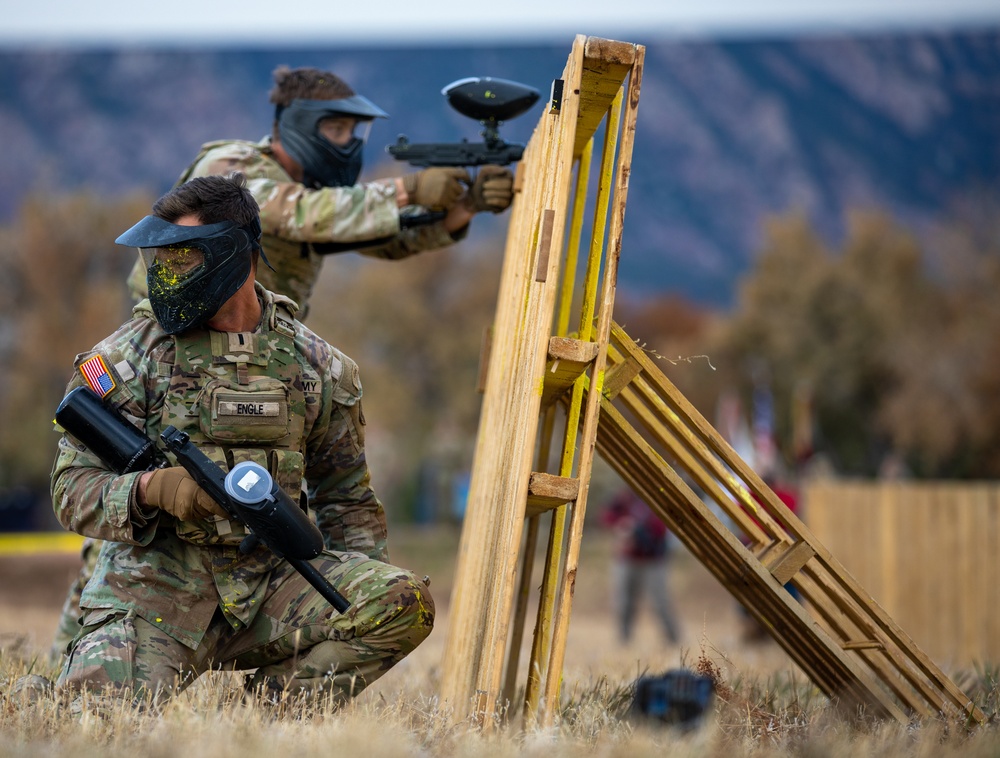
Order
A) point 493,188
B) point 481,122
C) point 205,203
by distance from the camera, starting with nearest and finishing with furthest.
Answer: point 205,203, point 493,188, point 481,122

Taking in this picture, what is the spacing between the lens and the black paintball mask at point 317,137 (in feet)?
19.8

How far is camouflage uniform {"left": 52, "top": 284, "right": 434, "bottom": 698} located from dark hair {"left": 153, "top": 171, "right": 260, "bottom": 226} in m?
0.37

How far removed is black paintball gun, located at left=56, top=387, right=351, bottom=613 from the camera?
390 cm

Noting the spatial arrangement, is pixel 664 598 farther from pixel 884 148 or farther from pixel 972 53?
pixel 884 148

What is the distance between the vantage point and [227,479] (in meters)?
3.88

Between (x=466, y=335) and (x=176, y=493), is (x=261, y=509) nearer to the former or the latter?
(x=176, y=493)

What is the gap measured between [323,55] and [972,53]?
146 ft

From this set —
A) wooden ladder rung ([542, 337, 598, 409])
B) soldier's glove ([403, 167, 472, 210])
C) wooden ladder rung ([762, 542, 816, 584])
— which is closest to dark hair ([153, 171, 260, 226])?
wooden ladder rung ([542, 337, 598, 409])

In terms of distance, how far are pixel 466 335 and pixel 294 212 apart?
32.5 metres

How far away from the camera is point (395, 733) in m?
3.36

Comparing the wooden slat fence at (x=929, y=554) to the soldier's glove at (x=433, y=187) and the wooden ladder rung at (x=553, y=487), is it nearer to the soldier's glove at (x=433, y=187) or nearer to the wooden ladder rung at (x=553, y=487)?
the soldier's glove at (x=433, y=187)

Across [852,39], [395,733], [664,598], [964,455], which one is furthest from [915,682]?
[852,39]

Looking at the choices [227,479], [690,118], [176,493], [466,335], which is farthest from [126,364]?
[690,118]

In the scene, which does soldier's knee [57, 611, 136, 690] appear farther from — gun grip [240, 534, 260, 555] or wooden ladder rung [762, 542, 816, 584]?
wooden ladder rung [762, 542, 816, 584]
